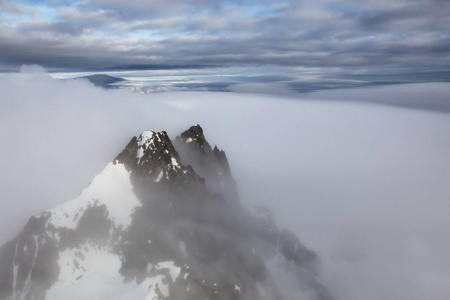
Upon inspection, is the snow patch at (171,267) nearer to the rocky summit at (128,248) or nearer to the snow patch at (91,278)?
the rocky summit at (128,248)

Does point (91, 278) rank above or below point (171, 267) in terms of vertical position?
below

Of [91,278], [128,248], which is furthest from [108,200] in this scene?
[91,278]

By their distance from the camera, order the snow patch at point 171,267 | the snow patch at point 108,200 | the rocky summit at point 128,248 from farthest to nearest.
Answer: the snow patch at point 108,200
the snow patch at point 171,267
the rocky summit at point 128,248

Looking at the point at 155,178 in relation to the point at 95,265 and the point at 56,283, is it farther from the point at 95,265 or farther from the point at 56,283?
the point at 56,283

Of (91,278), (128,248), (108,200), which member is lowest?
(91,278)

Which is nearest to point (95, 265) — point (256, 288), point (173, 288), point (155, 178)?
point (173, 288)

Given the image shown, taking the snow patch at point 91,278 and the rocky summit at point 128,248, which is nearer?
the snow patch at point 91,278

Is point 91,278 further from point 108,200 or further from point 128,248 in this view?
point 108,200

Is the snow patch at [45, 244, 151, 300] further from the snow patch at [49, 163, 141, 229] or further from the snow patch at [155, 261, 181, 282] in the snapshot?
the snow patch at [49, 163, 141, 229]

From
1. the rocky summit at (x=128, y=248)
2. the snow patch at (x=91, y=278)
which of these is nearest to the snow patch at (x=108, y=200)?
the rocky summit at (x=128, y=248)

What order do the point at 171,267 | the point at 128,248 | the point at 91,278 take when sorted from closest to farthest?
the point at 91,278 → the point at 171,267 → the point at 128,248

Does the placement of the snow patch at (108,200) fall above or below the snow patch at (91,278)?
above
